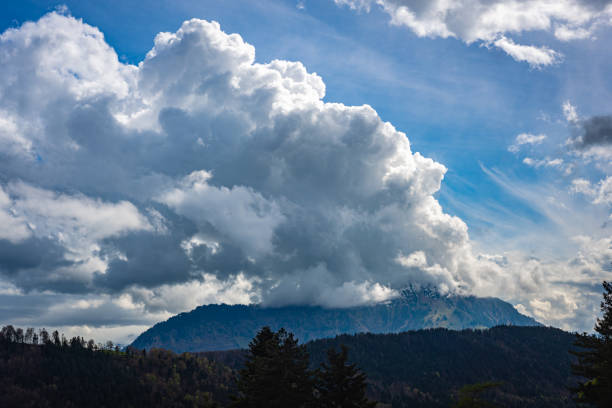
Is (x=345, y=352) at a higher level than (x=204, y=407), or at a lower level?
higher

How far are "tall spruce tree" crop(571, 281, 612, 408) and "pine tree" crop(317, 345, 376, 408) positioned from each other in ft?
63.1

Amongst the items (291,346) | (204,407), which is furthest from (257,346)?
(291,346)

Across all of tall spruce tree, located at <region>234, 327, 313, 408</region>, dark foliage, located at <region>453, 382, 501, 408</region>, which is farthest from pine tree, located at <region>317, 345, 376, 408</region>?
dark foliage, located at <region>453, 382, 501, 408</region>

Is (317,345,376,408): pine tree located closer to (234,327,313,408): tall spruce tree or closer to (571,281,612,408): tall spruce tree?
(234,327,313,408): tall spruce tree

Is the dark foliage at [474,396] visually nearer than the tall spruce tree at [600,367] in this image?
Yes

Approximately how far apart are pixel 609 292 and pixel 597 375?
8232mm

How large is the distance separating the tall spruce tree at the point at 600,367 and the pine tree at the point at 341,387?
19240 millimetres

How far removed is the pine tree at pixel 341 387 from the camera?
4353 centimetres

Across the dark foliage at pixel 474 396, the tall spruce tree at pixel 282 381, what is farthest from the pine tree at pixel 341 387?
the dark foliage at pixel 474 396

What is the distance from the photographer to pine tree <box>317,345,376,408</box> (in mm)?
43531

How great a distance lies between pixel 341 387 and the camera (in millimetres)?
44031

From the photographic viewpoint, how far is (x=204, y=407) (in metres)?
52.6

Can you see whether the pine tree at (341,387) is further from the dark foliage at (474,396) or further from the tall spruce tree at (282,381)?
the dark foliage at (474,396)

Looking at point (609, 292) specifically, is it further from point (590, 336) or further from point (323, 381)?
point (323, 381)
